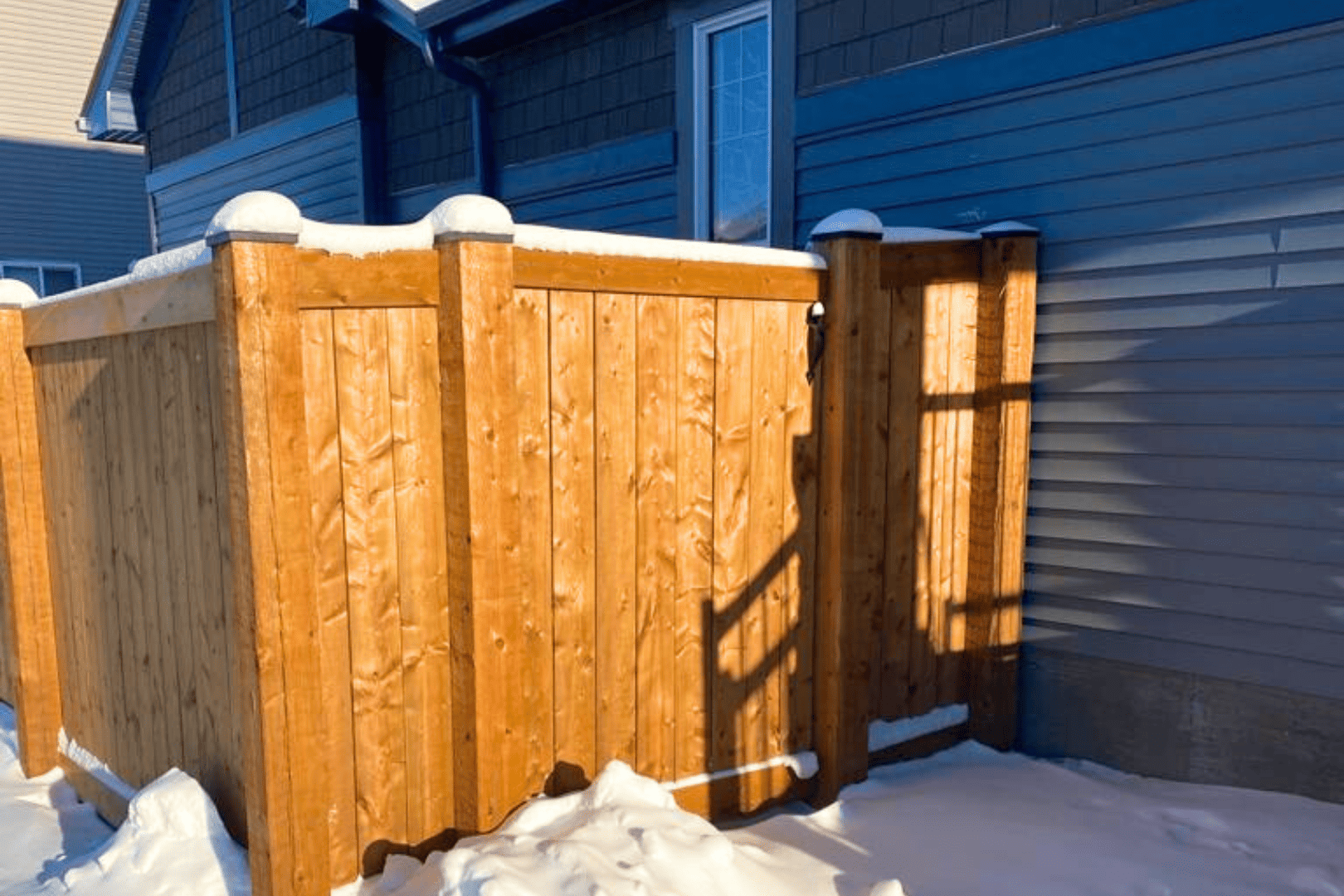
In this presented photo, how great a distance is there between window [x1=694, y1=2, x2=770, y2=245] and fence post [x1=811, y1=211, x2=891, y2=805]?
2.31 m

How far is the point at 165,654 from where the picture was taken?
3.74 meters

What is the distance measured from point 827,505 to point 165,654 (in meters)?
2.82

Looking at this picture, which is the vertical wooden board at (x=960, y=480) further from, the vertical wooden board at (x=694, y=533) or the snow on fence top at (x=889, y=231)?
the vertical wooden board at (x=694, y=533)

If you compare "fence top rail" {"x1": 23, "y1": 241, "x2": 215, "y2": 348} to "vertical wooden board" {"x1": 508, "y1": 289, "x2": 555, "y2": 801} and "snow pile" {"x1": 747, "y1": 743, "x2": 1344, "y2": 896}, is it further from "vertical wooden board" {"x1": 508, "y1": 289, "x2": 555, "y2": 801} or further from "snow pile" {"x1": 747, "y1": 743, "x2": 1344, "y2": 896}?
"snow pile" {"x1": 747, "y1": 743, "x2": 1344, "y2": 896}

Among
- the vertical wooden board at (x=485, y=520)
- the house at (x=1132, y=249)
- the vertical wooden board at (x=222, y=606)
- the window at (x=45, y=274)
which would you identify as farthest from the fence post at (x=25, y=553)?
the window at (x=45, y=274)

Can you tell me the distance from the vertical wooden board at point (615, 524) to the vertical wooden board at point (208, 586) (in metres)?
1.33

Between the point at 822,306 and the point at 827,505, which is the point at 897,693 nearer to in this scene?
the point at 827,505

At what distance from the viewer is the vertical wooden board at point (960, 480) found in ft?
15.8

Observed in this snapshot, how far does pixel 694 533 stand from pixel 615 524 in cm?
40

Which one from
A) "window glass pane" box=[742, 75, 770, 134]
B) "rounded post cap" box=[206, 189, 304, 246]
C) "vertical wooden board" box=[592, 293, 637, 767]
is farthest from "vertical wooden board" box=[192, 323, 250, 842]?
"window glass pane" box=[742, 75, 770, 134]

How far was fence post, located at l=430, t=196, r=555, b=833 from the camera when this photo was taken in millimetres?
3195

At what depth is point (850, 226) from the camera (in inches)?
164

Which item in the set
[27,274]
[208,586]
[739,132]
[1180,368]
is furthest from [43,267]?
[1180,368]

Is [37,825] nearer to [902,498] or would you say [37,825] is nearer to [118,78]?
[902,498]
